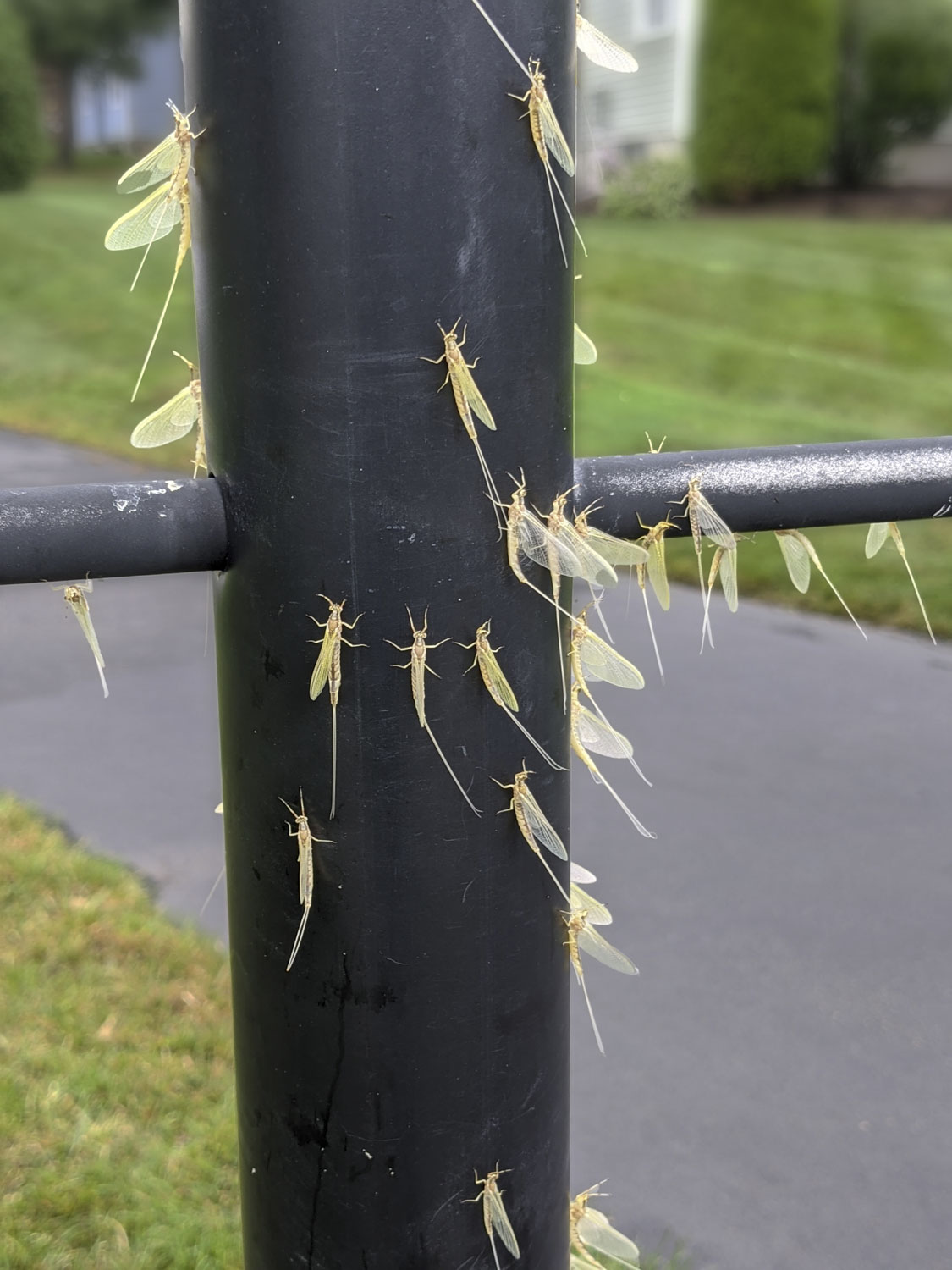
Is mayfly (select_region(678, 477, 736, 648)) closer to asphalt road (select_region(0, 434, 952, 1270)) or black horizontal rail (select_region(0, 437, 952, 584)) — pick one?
black horizontal rail (select_region(0, 437, 952, 584))

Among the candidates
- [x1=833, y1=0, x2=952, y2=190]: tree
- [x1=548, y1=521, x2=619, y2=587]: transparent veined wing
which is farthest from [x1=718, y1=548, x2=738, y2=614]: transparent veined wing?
[x1=833, y1=0, x2=952, y2=190]: tree

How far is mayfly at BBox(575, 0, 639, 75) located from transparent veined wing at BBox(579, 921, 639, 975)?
2.03 feet

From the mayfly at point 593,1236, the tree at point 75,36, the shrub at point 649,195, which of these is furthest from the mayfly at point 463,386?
the tree at point 75,36

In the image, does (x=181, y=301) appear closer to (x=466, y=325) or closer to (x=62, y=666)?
(x=62, y=666)

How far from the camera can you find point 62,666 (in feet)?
15.1

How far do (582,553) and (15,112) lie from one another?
17.7m

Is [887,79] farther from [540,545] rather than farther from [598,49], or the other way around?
[540,545]

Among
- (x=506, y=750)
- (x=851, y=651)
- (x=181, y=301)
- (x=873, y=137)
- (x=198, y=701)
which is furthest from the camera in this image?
(x=873, y=137)

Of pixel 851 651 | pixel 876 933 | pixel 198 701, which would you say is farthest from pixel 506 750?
pixel 851 651

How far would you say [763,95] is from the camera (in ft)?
48.5

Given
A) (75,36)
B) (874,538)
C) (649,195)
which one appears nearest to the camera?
(874,538)

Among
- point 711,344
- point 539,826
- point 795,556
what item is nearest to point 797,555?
point 795,556

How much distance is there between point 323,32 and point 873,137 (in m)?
16.7

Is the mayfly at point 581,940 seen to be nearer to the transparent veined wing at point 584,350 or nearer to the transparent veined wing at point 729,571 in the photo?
the transparent veined wing at point 729,571
